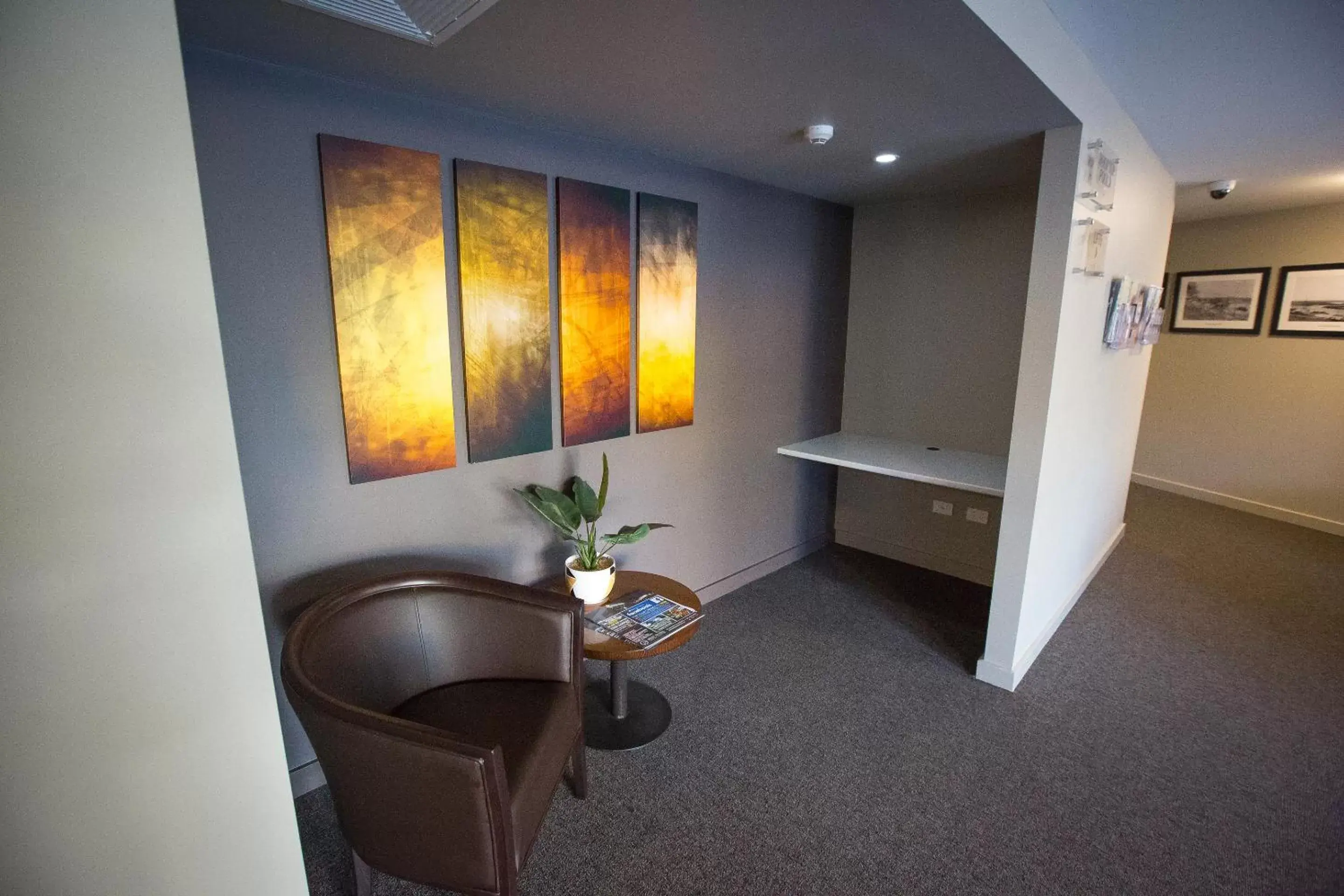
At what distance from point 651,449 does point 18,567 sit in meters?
2.18

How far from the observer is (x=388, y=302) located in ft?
6.21

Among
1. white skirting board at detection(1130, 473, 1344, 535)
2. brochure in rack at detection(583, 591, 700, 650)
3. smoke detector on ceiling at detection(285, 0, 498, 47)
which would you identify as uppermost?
smoke detector on ceiling at detection(285, 0, 498, 47)

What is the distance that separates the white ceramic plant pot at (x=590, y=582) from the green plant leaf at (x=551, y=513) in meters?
0.14

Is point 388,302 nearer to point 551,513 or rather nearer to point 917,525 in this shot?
point 551,513

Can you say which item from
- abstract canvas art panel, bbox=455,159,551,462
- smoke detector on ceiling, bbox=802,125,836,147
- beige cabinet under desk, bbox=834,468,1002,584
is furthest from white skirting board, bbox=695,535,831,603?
smoke detector on ceiling, bbox=802,125,836,147

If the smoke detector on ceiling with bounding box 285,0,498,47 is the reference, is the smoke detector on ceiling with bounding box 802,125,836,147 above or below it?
above

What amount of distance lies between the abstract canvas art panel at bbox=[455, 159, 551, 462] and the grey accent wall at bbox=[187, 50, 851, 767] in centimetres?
6

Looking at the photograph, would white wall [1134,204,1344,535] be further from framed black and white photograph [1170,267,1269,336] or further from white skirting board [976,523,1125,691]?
white skirting board [976,523,1125,691]

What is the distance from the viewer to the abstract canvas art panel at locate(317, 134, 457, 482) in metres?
1.79

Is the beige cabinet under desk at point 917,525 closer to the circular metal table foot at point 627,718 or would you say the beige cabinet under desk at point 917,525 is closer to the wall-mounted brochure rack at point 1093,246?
the wall-mounted brochure rack at point 1093,246

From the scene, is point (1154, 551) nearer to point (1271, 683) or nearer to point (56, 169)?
point (1271, 683)

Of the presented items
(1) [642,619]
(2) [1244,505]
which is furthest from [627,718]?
(2) [1244,505]

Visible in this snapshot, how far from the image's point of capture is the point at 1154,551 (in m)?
4.05

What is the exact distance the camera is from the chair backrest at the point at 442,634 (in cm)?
163
